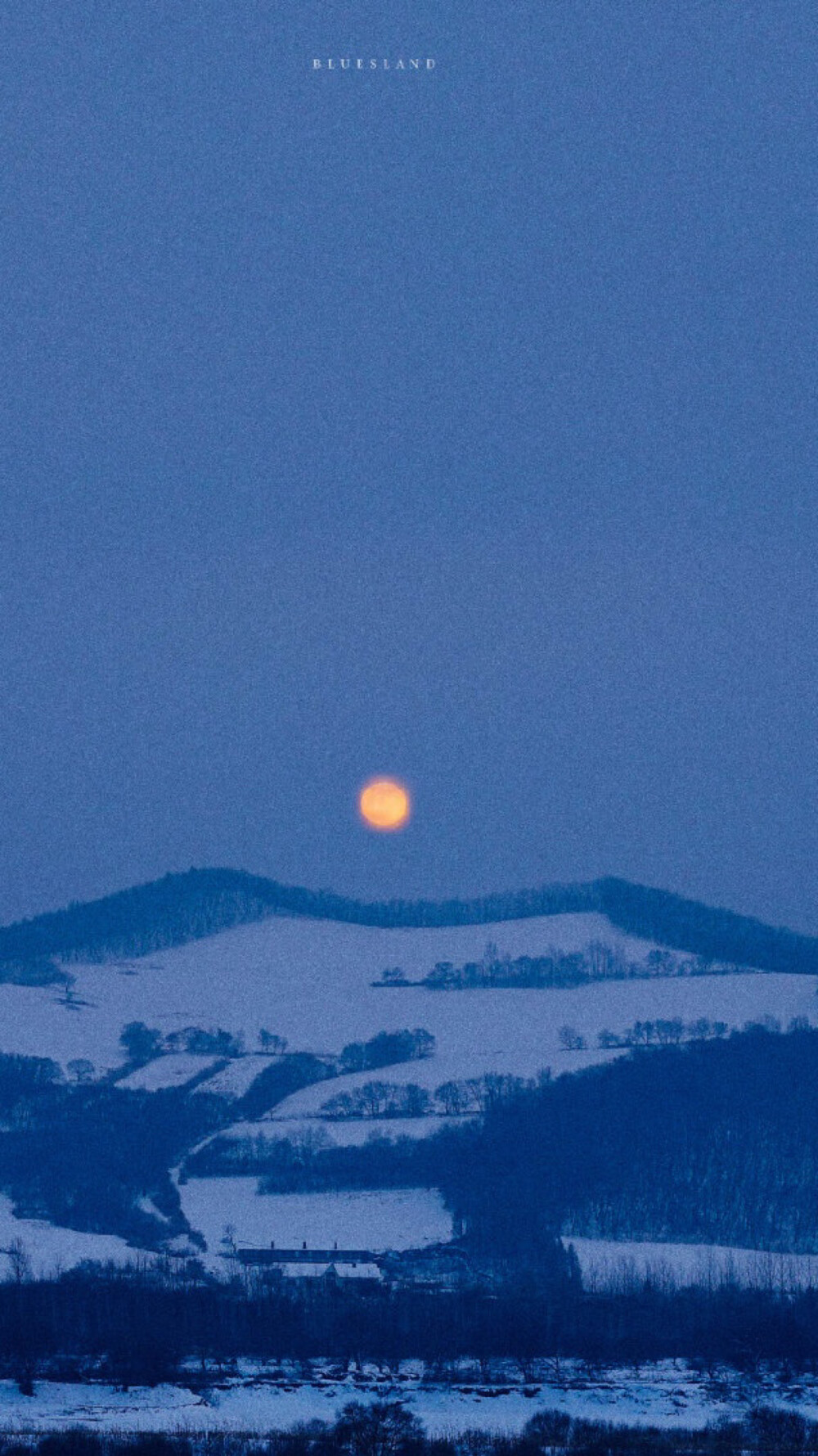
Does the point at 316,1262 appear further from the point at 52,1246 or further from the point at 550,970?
the point at 550,970

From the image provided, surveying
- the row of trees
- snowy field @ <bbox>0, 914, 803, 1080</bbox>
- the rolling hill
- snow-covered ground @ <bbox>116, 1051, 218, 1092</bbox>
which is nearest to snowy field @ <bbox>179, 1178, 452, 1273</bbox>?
the rolling hill

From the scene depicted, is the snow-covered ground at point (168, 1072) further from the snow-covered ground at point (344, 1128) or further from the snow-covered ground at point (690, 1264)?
the snow-covered ground at point (690, 1264)

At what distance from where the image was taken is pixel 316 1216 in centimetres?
9162

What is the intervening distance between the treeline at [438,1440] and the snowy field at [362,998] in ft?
220

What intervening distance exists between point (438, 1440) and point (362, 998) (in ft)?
302

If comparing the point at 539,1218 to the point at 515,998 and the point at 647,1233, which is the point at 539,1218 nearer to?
the point at 647,1233

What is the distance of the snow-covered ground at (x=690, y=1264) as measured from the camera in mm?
76312

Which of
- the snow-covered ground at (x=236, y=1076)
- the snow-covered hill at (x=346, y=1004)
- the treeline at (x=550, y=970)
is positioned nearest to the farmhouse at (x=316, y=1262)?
the snow-covered hill at (x=346, y=1004)

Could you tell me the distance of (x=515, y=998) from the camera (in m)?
142

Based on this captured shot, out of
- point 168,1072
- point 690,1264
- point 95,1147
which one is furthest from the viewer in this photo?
point 168,1072

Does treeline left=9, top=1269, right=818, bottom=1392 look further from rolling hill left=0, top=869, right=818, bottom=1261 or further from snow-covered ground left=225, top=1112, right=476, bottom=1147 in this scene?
snow-covered ground left=225, top=1112, right=476, bottom=1147

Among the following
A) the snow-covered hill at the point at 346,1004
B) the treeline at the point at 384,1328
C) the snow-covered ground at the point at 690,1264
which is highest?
the snow-covered hill at the point at 346,1004

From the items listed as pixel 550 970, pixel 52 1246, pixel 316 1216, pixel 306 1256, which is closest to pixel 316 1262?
pixel 306 1256

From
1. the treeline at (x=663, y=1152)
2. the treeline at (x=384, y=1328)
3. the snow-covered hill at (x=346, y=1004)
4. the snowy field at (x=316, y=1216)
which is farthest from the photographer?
the snow-covered hill at (x=346, y=1004)
